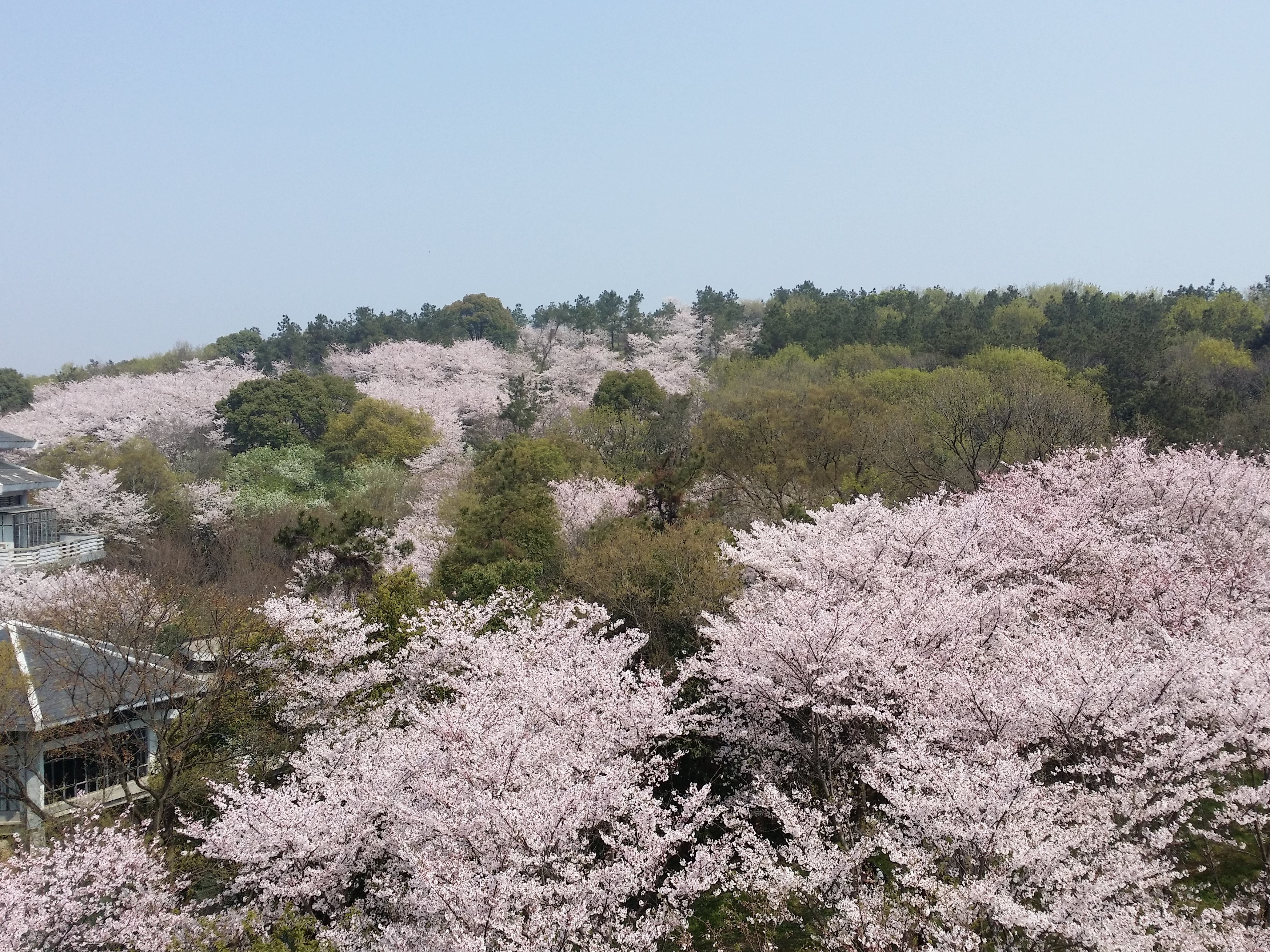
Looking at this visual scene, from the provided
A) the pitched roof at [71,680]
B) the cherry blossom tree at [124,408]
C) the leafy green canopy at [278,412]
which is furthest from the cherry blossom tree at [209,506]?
the pitched roof at [71,680]

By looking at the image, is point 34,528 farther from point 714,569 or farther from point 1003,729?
point 1003,729

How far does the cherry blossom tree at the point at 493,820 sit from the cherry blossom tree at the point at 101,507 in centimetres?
1925

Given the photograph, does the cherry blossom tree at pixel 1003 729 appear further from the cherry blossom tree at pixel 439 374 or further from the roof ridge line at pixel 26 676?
the cherry blossom tree at pixel 439 374

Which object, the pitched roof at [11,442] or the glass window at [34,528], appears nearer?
the glass window at [34,528]

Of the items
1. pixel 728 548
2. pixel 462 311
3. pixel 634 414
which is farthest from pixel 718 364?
pixel 462 311

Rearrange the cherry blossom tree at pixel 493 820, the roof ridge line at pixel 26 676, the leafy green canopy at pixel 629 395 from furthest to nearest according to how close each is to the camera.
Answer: the leafy green canopy at pixel 629 395 → the roof ridge line at pixel 26 676 → the cherry blossom tree at pixel 493 820

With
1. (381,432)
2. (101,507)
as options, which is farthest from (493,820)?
(381,432)

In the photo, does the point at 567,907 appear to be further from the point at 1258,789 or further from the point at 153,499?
the point at 153,499

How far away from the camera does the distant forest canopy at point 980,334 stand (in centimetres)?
2912

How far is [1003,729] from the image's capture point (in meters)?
9.64

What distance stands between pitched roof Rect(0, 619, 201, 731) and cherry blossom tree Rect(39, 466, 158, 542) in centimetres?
1512

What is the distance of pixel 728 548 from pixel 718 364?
1175 inches

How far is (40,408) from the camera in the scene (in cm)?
4916

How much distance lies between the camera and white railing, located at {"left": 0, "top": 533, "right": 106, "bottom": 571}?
23.8m
